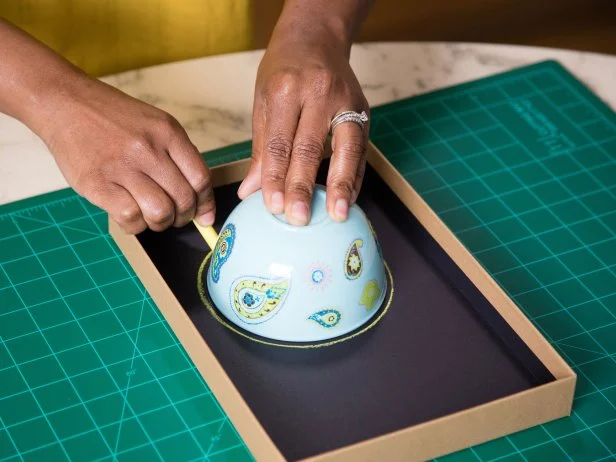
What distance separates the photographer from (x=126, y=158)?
124cm

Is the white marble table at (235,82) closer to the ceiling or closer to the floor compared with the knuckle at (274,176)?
closer to the floor

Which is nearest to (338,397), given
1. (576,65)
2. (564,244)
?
(564,244)

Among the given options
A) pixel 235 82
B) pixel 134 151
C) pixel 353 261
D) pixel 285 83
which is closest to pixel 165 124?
pixel 134 151

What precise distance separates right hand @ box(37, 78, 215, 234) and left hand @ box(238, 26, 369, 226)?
8cm

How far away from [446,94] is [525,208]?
0.28 meters

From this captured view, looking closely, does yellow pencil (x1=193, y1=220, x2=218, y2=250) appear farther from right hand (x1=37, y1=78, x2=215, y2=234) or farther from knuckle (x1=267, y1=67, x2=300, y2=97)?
knuckle (x1=267, y1=67, x2=300, y2=97)

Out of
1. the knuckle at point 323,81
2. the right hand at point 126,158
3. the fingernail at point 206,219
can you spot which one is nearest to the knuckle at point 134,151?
the right hand at point 126,158

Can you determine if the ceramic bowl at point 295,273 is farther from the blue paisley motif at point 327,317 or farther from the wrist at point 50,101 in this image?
the wrist at point 50,101

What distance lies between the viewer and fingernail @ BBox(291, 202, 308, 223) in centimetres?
117

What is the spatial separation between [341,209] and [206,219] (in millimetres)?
203

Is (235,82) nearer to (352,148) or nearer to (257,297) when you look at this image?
(352,148)

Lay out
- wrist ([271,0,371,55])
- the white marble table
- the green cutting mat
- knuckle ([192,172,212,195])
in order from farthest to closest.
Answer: the white marble table < wrist ([271,0,371,55]) < knuckle ([192,172,212,195]) < the green cutting mat

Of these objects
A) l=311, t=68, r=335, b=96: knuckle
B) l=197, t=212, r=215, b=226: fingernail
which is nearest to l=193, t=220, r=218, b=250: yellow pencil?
l=197, t=212, r=215, b=226: fingernail

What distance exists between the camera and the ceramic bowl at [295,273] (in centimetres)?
118
